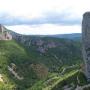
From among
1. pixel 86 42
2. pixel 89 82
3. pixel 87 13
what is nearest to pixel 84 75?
pixel 89 82

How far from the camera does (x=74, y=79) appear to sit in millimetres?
146875

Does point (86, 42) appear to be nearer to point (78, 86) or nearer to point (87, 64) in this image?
point (87, 64)

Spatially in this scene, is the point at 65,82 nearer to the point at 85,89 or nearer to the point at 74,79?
the point at 74,79

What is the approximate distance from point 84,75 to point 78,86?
650cm

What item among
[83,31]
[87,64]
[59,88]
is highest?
[83,31]

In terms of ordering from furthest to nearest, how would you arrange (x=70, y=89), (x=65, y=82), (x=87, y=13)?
(x=65, y=82)
(x=70, y=89)
(x=87, y=13)

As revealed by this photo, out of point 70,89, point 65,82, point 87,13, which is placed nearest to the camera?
point 87,13

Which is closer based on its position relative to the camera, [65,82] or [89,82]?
[89,82]

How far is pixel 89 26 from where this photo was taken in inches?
5118

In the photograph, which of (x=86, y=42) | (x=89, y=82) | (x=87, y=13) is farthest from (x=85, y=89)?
(x=87, y=13)

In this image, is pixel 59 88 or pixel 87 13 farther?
pixel 59 88

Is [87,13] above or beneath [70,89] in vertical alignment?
above

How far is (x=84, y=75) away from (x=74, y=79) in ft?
22.3

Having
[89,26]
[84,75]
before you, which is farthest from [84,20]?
[84,75]
